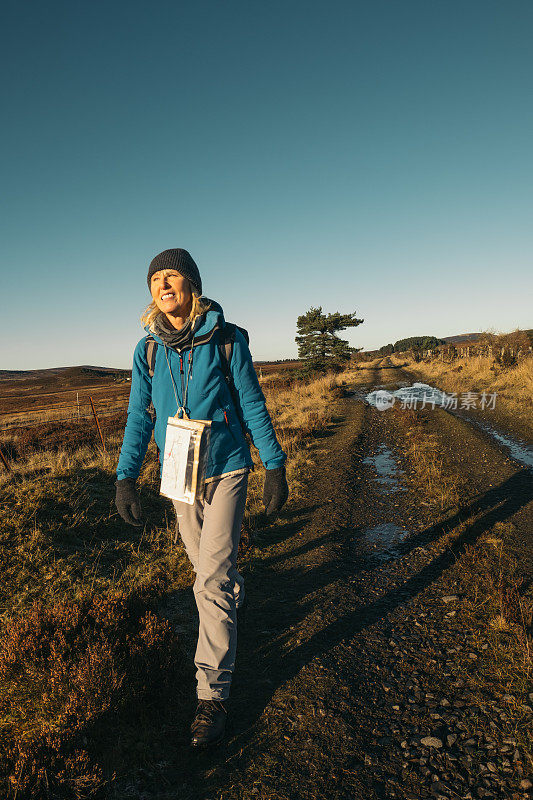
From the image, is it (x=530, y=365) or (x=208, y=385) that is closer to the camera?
(x=208, y=385)

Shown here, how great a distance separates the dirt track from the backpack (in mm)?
1708

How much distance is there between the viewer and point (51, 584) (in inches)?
152

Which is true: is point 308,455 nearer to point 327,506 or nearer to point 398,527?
point 327,506

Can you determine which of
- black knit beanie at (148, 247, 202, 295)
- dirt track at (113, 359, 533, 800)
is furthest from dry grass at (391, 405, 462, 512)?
black knit beanie at (148, 247, 202, 295)

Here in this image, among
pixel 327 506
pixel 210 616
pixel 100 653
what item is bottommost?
pixel 327 506

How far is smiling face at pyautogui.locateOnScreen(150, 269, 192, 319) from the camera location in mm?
2504

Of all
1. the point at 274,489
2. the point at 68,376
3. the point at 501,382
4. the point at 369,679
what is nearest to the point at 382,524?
the point at 369,679

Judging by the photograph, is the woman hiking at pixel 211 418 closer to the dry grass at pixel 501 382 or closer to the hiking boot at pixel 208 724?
the hiking boot at pixel 208 724

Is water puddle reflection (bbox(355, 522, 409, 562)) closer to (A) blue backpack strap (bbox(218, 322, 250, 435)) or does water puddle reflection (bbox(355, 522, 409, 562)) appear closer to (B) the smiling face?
(A) blue backpack strap (bbox(218, 322, 250, 435))

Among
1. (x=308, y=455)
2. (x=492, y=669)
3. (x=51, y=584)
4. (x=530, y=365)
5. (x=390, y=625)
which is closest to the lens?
(x=492, y=669)

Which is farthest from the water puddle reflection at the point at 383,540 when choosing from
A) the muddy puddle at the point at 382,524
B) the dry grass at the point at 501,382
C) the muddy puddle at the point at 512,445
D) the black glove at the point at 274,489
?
the dry grass at the point at 501,382

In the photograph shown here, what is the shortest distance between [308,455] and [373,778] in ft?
25.7

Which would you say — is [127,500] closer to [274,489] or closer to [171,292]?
[274,489]

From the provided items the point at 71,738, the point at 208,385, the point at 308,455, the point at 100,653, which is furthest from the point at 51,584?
the point at 308,455
